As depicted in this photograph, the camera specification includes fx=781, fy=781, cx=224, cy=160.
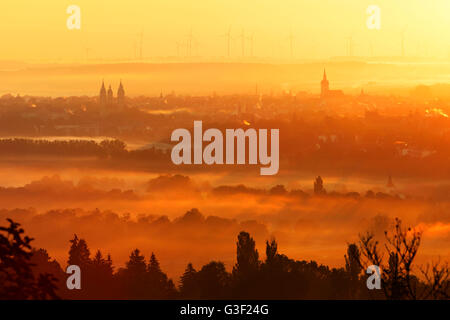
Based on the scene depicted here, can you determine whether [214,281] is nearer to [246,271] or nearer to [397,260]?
[246,271]

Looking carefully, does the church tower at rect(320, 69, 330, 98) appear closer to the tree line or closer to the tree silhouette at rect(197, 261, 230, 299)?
the tree line

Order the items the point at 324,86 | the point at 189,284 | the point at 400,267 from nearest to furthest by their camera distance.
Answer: the point at 400,267
the point at 189,284
the point at 324,86

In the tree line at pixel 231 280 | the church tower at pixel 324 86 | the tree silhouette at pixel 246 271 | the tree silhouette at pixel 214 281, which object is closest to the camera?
the tree line at pixel 231 280

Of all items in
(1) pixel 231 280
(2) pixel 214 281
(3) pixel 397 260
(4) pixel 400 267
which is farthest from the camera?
(2) pixel 214 281

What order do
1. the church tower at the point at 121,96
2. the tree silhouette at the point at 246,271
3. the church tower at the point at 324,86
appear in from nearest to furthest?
the tree silhouette at the point at 246,271 < the church tower at the point at 324,86 < the church tower at the point at 121,96

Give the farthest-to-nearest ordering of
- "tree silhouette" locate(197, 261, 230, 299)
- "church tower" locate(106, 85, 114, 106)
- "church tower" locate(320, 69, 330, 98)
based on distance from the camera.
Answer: "church tower" locate(106, 85, 114, 106), "church tower" locate(320, 69, 330, 98), "tree silhouette" locate(197, 261, 230, 299)

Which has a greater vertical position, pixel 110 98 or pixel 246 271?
pixel 110 98

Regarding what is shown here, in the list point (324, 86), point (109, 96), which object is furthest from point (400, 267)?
point (109, 96)

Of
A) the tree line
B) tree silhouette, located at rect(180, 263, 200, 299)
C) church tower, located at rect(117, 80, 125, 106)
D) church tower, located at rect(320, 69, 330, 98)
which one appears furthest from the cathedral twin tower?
tree silhouette, located at rect(180, 263, 200, 299)

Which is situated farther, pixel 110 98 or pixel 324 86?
pixel 110 98

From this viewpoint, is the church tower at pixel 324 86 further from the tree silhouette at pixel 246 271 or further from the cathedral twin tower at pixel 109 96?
the tree silhouette at pixel 246 271

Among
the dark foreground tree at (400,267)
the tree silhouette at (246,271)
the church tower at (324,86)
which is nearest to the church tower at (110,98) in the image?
the church tower at (324,86)

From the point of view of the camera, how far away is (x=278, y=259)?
57500 mm
